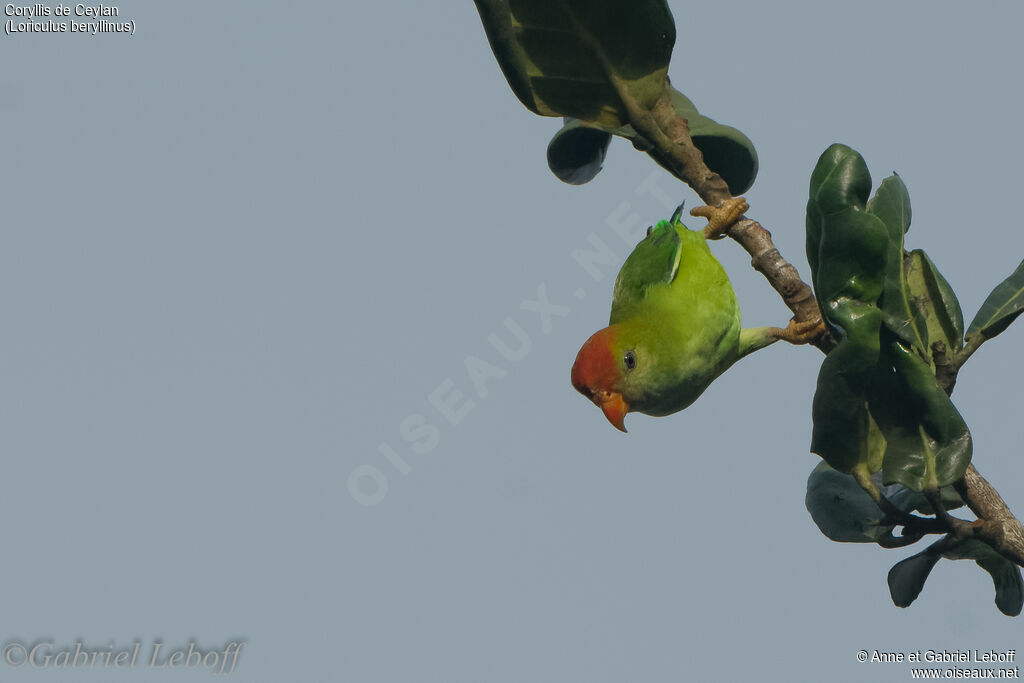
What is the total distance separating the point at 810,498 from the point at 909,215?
963mm

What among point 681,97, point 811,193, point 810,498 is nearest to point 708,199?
point 811,193

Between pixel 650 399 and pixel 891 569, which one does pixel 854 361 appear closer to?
pixel 891 569

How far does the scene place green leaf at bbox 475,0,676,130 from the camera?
2400mm

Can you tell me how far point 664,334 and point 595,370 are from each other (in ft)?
1.27

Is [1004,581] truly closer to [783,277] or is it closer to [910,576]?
[910,576]

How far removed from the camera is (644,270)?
163 inches

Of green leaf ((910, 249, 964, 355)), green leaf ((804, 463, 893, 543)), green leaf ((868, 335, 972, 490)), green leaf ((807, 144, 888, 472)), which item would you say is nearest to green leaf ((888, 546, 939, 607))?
green leaf ((804, 463, 893, 543))

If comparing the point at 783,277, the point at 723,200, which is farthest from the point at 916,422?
the point at 723,200

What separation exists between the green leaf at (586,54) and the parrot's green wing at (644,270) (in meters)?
1.62

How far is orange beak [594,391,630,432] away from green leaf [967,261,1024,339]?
135 cm

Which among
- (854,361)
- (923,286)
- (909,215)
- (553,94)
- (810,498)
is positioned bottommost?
(810,498)

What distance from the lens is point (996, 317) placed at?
8.14ft

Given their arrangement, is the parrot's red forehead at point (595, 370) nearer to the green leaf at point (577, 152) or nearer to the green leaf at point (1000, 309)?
the green leaf at point (577, 152)

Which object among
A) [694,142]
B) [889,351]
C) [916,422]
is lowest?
[916,422]
